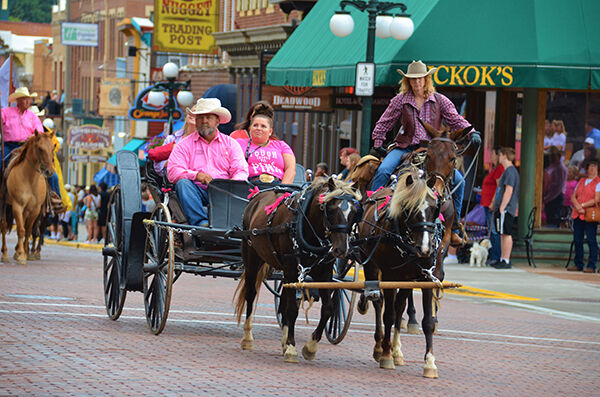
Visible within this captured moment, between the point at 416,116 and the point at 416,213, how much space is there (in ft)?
7.57

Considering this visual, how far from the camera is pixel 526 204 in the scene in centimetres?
2430

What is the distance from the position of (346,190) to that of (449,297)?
9.11 metres

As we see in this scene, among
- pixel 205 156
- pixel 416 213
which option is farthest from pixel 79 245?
pixel 416 213

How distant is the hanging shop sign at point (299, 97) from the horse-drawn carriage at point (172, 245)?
17.0 meters

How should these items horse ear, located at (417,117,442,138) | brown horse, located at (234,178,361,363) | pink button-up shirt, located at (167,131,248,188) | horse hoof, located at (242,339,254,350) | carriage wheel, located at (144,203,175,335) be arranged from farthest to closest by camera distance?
pink button-up shirt, located at (167,131,248,188)
carriage wheel, located at (144,203,175,335)
horse hoof, located at (242,339,254,350)
horse ear, located at (417,117,442,138)
brown horse, located at (234,178,361,363)

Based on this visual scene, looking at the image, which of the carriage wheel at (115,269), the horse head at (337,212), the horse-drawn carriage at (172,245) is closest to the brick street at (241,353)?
the carriage wheel at (115,269)

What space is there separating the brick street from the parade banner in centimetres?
4361

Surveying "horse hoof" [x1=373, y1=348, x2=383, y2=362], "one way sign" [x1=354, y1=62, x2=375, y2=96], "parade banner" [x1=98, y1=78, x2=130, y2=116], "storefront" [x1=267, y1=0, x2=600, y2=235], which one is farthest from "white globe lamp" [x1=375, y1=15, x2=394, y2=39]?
"parade banner" [x1=98, y1=78, x2=130, y2=116]

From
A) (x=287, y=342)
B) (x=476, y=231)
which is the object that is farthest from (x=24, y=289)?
(x=476, y=231)

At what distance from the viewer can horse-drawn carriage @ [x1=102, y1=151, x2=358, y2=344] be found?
12.3 meters

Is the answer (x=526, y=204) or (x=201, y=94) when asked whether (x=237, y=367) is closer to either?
(x=526, y=204)

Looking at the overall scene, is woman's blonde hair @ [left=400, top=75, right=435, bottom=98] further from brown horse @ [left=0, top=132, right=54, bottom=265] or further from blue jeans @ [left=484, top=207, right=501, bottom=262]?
blue jeans @ [left=484, top=207, right=501, bottom=262]

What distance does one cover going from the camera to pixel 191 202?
12.7 metres

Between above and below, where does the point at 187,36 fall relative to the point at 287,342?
above
